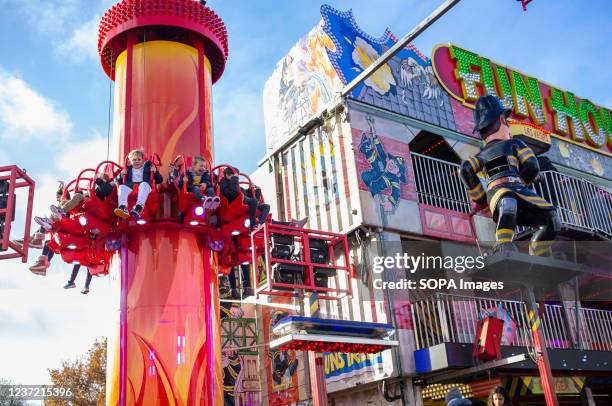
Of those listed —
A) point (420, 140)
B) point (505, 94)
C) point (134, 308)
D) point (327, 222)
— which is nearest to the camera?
point (134, 308)

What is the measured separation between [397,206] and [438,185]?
229cm

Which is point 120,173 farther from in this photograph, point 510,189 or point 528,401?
point 528,401

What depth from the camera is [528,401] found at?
19.2 m

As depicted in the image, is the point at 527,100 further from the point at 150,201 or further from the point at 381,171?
the point at 150,201

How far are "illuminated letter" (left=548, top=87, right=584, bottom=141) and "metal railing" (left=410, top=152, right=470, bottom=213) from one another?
6.28m

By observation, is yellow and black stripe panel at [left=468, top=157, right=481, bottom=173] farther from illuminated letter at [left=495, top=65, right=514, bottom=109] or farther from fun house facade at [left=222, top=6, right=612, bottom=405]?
illuminated letter at [left=495, top=65, right=514, bottom=109]

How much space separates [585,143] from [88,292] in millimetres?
19381

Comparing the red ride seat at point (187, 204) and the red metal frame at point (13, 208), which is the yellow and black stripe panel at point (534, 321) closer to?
the red ride seat at point (187, 204)

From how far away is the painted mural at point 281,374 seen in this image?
18.9 m

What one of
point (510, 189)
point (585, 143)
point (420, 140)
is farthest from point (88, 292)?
point (585, 143)

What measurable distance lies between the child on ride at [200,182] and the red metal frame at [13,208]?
2.48 metres

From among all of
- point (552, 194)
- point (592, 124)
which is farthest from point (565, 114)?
point (552, 194)

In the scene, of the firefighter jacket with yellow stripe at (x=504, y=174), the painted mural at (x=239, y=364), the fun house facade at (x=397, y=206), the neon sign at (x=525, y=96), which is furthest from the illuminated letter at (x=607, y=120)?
the firefighter jacket with yellow stripe at (x=504, y=174)

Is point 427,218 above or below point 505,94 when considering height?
below
